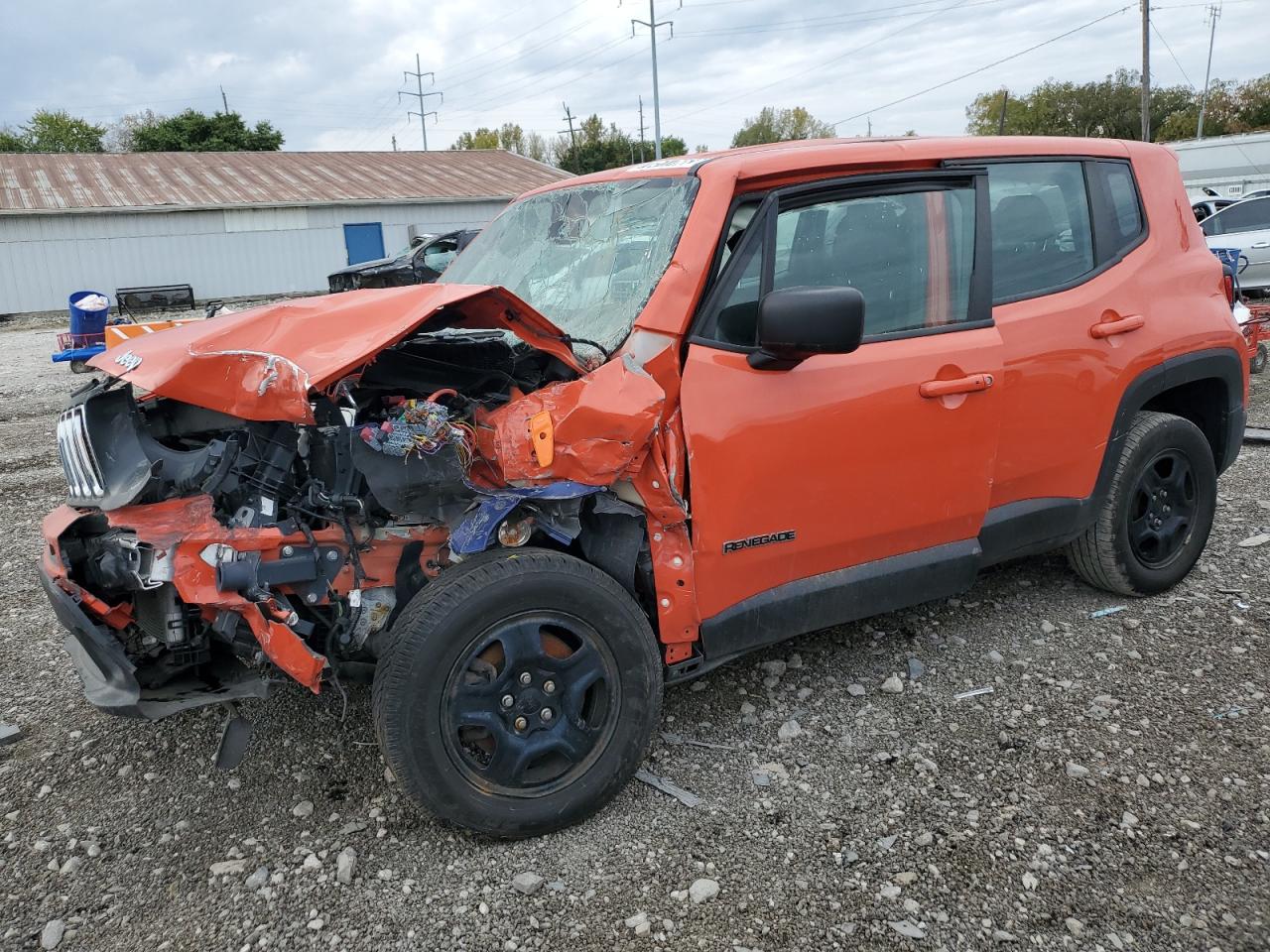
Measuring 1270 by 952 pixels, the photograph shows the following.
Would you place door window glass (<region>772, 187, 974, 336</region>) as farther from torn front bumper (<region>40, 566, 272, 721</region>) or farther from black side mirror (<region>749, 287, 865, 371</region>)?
torn front bumper (<region>40, 566, 272, 721</region>)

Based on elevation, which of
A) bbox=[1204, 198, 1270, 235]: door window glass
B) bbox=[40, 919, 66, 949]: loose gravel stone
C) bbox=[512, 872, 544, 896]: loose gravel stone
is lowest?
bbox=[512, 872, 544, 896]: loose gravel stone

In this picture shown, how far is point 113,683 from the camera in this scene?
2.47 meters

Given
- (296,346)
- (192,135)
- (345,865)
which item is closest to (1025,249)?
(296,346)

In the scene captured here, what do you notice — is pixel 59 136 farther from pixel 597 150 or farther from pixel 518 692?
pixel 518 692

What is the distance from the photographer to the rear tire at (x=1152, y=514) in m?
3.76

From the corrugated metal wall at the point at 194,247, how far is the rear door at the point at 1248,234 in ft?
53.4

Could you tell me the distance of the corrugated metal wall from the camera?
2447 cm

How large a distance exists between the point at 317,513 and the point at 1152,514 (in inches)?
139

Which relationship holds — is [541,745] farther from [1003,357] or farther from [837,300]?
[1003,357]

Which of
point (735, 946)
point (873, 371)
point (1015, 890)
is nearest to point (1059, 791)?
point (1015, 890)

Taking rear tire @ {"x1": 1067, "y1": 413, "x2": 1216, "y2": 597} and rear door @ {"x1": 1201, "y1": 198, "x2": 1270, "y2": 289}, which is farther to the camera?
rear door @ {"x1": 1201, "y1": 198, "x2": 1270, "y2": 289}

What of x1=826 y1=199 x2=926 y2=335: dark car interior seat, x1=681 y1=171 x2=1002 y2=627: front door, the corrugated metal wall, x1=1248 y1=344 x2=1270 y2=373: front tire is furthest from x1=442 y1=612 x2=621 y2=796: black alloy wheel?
the corrugated metal wall

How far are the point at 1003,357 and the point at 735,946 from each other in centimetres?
213

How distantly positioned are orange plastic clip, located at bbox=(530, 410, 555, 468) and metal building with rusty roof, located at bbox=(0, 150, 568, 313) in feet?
83.8
